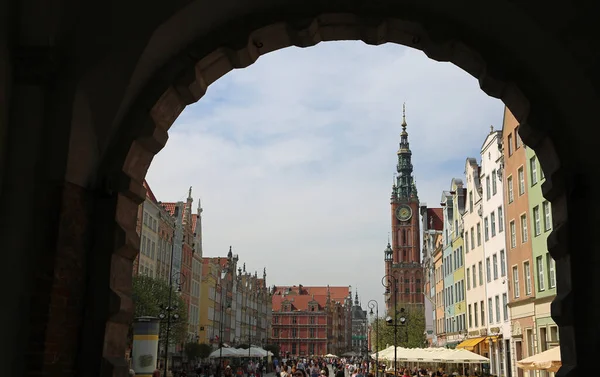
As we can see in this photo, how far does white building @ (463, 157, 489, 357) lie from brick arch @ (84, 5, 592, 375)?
37358 millimetres

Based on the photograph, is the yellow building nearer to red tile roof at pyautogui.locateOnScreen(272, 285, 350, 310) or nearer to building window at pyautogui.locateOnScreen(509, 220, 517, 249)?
building window at pyautogui.locateOnScreen(509, 220, 517, 249)

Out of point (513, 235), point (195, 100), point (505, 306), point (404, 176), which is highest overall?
point (404, 176)

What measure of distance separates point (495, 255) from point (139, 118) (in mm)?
36444

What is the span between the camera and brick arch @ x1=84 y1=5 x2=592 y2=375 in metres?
5.93

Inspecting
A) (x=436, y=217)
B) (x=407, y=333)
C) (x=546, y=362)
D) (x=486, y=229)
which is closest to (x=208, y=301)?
(x=407, y=333)

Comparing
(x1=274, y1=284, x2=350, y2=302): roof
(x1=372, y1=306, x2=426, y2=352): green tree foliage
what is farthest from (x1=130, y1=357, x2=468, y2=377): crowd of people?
(x1=274, y1=284, x2=350, y2=302): roof

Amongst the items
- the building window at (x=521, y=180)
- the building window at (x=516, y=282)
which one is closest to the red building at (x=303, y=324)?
the building window at (x=516, y=282)

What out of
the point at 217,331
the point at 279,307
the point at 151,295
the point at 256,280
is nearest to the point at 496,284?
the point at 151,295

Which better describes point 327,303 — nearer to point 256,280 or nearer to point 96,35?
point 256,280

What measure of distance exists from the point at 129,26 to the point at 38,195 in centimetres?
175

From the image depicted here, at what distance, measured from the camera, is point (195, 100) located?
Result: 6.81m

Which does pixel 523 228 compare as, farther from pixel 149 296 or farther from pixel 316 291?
pixel 316 291

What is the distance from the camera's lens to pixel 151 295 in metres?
38.6

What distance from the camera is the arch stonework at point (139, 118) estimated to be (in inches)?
220
